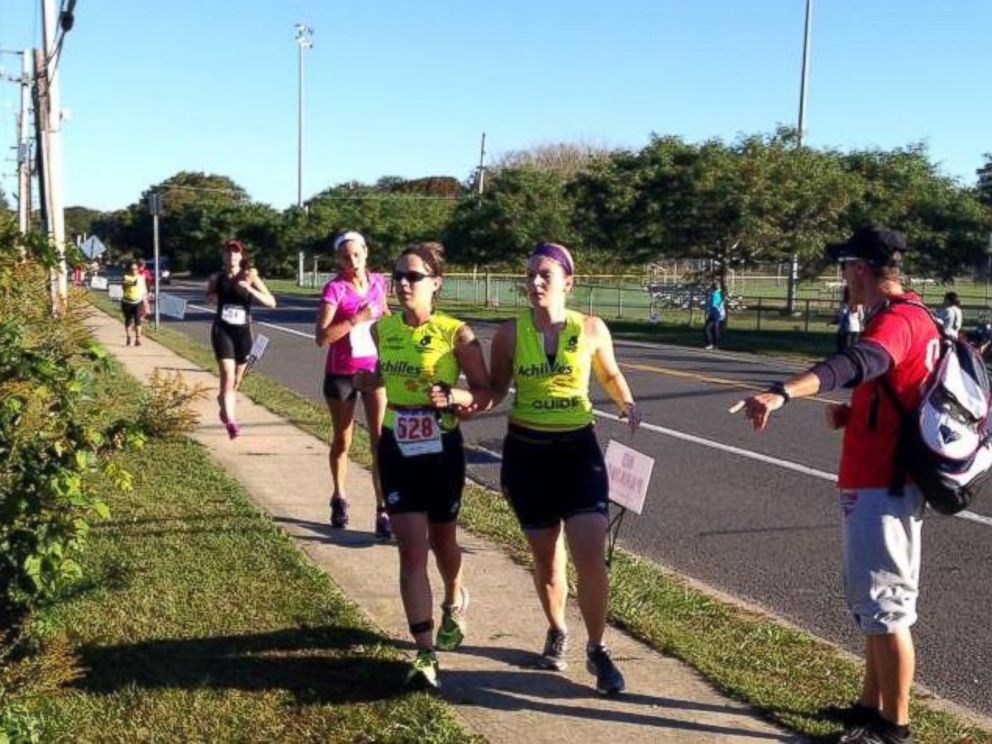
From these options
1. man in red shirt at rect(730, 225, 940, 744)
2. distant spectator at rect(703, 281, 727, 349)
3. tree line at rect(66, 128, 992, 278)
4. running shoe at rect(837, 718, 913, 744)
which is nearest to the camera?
man in red shirt at rect(730, 225, 940, 744)

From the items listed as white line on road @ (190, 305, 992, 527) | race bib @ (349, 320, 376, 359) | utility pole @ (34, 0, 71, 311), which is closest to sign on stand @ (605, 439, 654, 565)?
race bib @ (349, 320, 376, 359)

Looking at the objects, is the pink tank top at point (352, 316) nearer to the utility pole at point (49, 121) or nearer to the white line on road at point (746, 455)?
the white line on road at point (746, 455)

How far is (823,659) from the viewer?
17.9 feet

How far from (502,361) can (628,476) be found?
1.21 meters

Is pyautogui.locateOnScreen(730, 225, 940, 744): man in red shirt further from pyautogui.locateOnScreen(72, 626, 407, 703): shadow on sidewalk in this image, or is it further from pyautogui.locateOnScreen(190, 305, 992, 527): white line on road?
pyautogui.locateOnScreen(190, 305, 992, 527): white line on road

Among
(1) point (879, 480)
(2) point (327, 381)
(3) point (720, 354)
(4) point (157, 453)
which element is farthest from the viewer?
(3) point (720, 354)

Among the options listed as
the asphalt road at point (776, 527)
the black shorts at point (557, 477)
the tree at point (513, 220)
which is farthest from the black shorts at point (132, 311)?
the tree at point (513, 220)

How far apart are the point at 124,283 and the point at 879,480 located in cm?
2134

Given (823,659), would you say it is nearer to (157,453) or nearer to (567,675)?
(567,675)

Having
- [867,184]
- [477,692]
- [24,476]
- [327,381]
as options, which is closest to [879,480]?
[477,692]

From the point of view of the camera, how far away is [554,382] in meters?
4.88

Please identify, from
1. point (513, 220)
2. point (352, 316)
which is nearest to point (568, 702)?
point (352, 316)

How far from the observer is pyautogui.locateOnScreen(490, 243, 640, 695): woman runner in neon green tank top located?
4816 millimetres

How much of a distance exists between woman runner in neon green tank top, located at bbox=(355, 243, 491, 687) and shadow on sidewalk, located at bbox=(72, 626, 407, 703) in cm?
25
